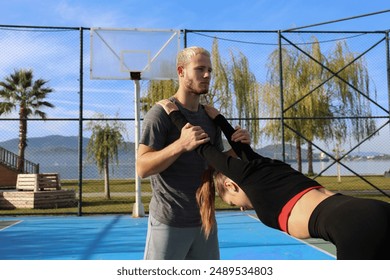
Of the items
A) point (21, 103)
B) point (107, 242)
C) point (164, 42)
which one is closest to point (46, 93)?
point (21, 103)

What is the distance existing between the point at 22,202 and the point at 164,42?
6.40 metres

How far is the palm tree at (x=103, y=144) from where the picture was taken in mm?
15258

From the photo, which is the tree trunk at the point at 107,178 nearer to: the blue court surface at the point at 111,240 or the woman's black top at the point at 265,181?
the blue court surface at the point at 111,240

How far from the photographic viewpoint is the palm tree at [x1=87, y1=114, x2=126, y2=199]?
50.1 feet

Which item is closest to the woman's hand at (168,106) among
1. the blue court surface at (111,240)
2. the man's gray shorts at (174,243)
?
the man's gray shorts at (174,243)

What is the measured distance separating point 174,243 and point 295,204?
0.84 meters

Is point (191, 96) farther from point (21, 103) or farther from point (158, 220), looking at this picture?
point (21, 103)

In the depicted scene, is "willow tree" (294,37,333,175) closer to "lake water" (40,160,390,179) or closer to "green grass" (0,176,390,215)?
"lake water" (40,160,390,179)

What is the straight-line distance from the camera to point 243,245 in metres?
5.81

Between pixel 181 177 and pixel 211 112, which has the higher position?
pixel 211 112

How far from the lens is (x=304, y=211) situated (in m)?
1.53

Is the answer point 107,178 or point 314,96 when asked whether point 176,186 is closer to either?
point 107,178

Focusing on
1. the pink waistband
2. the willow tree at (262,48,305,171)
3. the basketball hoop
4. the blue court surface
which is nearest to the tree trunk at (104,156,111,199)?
the blue court surface

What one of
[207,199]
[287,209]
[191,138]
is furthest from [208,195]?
[287,209]
